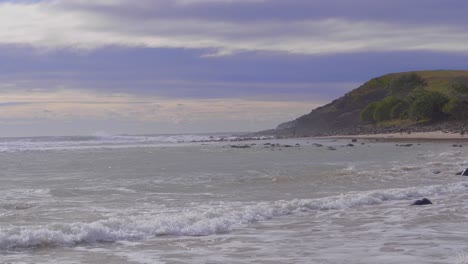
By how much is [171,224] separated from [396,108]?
84913 millimetres

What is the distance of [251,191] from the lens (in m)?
20.6

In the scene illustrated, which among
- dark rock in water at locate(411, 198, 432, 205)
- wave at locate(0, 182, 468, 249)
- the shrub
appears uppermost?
the shrub

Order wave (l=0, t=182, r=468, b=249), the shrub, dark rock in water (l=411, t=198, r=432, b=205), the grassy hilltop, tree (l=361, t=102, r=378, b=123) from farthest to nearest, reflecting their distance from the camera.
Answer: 1. the shrub
2. tree (l=361, t=102, r=378, b=123)
3. the grassy hilltop
4. dark rock in water (l=411, t=198, r=432, b=205)
5. wave (l=0, t=182, r=468, b=249)

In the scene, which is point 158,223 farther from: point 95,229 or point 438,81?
point 438,81

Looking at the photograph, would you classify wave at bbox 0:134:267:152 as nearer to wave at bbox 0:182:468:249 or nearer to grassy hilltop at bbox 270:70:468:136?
grassy hilltop at bbox 270:70:468:136

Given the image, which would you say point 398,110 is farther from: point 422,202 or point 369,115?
point 422,202

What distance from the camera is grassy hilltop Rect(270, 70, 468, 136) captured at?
8219 cm

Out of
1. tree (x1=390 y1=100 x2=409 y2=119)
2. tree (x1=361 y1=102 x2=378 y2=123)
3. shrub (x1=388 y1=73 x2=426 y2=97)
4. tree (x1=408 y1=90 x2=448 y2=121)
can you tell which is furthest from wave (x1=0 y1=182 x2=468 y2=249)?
shrub (x1=388 y1=73 x2=426 y2=97)

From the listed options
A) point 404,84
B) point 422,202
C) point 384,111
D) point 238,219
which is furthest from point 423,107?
point 238,219

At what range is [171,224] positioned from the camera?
1369 cm


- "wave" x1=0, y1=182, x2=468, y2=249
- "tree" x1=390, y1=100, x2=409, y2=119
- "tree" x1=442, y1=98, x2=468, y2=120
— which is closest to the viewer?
"wave" x1=0, y1=182, x2=468, y2=249

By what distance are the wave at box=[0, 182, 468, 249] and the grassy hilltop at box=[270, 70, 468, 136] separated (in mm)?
51110

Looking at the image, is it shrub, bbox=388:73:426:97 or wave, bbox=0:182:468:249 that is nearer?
wave, bbox=0:182:468:249

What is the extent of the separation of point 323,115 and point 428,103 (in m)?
42.2
